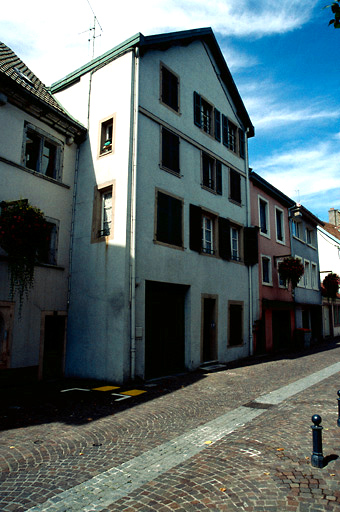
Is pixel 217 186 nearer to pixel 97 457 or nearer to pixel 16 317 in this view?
pixel 16 317

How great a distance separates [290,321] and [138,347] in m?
13.5

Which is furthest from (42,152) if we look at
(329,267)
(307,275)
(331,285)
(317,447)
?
(329,267)

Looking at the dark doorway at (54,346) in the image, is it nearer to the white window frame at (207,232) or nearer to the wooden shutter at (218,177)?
the white window frame at (207,232)

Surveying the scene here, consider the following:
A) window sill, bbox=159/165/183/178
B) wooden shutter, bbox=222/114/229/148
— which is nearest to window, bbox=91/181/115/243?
window sill, bbox=159/165/183/178

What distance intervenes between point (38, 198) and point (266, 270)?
1276cm

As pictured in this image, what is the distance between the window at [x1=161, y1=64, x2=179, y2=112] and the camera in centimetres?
1384

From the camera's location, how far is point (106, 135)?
43.2 ft

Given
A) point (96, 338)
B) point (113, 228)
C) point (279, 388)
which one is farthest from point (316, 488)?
point (113, 228)

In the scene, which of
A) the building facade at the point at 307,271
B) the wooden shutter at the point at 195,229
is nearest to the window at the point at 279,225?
the building facade at the point at 307,271

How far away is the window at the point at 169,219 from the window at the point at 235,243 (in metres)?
4.21

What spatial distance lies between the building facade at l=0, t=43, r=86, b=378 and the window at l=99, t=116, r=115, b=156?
0.81m

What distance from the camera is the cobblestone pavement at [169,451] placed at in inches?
155

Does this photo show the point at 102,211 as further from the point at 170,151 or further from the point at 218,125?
the point at 218,125

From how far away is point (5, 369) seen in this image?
10.0m
